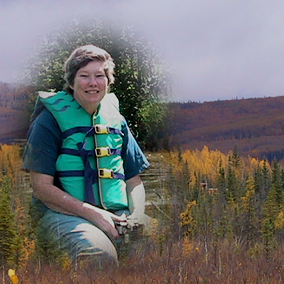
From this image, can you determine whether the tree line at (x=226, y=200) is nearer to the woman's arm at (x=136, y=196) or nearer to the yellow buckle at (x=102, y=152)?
Answer: the woman's arm at (x=136, y=196)

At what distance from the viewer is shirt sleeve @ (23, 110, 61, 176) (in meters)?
3.08

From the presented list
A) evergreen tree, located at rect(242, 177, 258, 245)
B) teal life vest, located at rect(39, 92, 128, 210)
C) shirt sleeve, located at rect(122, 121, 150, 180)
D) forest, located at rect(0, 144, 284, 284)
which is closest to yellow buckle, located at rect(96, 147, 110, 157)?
teal life vest, located at rect(39, 92, 128, 210)

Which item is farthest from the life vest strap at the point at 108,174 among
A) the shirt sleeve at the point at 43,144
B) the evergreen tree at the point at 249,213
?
the evergreen tree at the point at 249,213

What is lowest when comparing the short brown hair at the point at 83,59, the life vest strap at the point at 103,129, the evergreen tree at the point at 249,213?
the evergreen tree at the point at 249,213

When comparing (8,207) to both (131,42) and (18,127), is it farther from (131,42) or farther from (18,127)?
(131,42)

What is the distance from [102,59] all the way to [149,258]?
3.47ft

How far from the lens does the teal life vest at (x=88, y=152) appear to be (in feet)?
10.2

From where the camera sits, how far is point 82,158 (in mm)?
3145

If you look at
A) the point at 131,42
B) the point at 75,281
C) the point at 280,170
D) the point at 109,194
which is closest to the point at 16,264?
the point at 75,281

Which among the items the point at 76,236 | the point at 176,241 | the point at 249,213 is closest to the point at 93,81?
the point at 76,236

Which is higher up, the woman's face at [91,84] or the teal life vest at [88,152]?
the woman's face at [91,84]

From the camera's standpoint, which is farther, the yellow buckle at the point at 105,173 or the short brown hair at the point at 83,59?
the yellow buckle at the point at 105,173

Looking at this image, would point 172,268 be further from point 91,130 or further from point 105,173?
point 91,130

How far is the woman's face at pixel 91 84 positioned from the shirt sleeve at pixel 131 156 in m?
0.24
